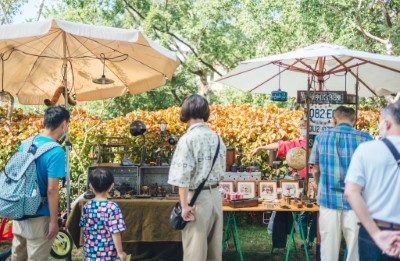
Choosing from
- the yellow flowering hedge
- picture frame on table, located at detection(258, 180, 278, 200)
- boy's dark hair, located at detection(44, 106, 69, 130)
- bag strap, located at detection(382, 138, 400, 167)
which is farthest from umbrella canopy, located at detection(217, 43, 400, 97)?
bag strap, located at detection(382, 138, 400, 167)

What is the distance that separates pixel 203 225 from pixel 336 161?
1332 mm

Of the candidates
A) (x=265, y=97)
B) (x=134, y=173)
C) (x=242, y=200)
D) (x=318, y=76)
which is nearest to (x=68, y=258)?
(x=134, y=173)

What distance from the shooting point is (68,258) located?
4.59 m

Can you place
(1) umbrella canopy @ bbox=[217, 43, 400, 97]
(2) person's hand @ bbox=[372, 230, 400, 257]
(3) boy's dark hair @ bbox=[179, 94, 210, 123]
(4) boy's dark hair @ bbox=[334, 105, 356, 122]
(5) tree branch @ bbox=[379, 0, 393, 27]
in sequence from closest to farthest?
1. (2) person's hand @ bbox=[372, 230, 400, 257]
2. (3) boy's dark hair @ bbox=[179, 94, 210, 123]
3. (4) boy's dark hair @ bbox=[334, 105, 356, 122]
4. (1) umbrella canopy @ bbox=[217, 43, 400, 97]
5. (5) tree branch @ bbox=[379, 0, 393, 27]

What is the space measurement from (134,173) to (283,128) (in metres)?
2.76

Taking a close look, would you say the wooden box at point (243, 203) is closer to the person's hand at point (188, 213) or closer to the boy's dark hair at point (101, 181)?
the person's hand at point (188, 213)

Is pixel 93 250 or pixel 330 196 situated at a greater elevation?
pixel 330 196

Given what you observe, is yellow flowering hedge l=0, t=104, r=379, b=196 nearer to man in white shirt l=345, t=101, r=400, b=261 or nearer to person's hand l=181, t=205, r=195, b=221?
person's hand l=181, t=205, r=195, b=221

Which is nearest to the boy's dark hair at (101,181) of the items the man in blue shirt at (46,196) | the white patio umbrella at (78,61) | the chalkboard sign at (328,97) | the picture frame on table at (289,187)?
the man in blue shirt at (46,196)

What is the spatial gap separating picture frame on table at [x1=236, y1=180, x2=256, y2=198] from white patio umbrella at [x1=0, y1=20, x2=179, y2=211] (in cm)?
156

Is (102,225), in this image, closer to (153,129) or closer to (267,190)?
(267,190)

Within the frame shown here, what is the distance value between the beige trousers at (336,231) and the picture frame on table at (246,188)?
122cm

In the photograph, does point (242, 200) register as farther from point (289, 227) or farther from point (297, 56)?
point (297, 56)

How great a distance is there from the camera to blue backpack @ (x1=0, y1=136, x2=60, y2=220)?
10.5ft
